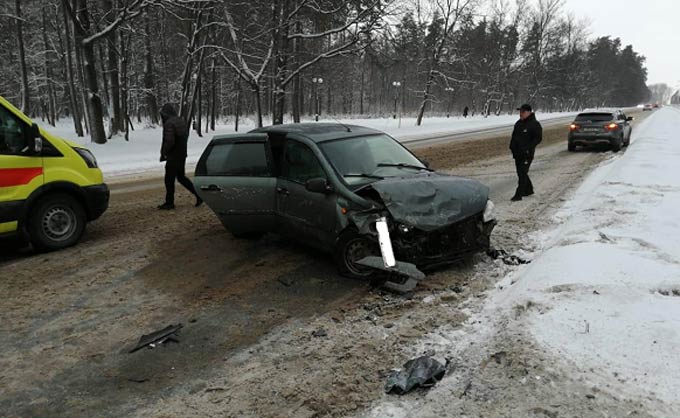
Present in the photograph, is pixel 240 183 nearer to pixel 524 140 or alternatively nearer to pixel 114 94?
pixel 524 140

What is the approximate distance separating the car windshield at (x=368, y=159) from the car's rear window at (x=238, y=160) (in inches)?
39.5

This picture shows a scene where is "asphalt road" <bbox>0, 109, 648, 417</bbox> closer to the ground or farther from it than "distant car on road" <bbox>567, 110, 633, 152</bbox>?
closer to the ground

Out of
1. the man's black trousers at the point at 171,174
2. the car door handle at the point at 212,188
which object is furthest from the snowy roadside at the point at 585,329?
the man's black trousers at the point at 171,174

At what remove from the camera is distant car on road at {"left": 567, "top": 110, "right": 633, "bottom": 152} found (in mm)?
17234

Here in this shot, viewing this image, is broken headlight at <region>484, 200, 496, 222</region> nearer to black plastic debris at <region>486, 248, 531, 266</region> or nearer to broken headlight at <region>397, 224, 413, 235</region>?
black plastic debris at <region>486, 248, 531, 266</region>

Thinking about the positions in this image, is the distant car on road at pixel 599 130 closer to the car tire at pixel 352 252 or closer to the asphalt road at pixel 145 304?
the asphalt road at pixel 145 304

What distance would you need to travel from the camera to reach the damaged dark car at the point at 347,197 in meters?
5.01

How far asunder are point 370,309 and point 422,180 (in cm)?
172

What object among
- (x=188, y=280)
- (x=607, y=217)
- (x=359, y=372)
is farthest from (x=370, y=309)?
(x=607, y=217)

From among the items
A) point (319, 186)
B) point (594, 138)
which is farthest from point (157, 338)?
point (594, 138)

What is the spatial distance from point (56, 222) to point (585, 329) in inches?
261

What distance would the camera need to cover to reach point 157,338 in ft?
13.4

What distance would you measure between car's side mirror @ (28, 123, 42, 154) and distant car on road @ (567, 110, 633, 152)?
17379 mm

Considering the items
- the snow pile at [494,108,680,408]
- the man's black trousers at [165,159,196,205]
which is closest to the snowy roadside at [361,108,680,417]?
the snow pile at [494,108,680,408]
